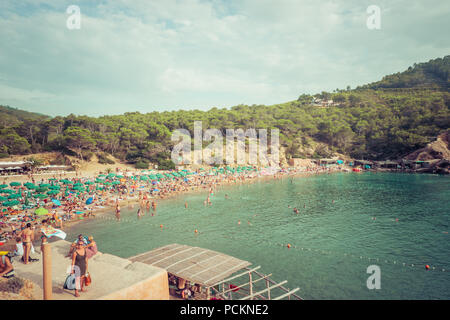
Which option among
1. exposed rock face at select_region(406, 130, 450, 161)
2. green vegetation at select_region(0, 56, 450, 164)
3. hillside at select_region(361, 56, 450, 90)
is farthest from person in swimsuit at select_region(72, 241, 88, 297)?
hillside at select_region(361, 56, 450, 90)

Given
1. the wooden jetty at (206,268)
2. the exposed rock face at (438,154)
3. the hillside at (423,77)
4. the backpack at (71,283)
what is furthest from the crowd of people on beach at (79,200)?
the hillside at (423,77)

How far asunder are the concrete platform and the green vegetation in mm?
43479

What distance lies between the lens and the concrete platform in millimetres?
7102

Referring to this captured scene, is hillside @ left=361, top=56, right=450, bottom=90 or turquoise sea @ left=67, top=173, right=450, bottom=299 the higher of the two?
hillside @ left=361, top=56, right=450, bottom=90

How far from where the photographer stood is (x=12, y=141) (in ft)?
149

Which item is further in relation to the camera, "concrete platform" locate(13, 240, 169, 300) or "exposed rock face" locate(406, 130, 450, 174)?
"exposed rock face" locate(406, 130, 450, 174)

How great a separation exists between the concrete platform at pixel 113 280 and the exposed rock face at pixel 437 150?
65762mm

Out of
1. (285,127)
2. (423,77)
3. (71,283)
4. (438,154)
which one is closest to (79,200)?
(71,283)

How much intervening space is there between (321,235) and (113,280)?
1616 centimetres

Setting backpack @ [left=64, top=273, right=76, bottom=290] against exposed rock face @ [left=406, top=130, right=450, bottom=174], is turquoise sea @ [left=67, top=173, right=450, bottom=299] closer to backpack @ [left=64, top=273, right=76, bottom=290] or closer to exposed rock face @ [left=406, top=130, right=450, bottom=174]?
backpack @ [left=64, top=273, right=76, bottom=290]

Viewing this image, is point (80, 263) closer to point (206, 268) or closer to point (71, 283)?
point (71, 283)
